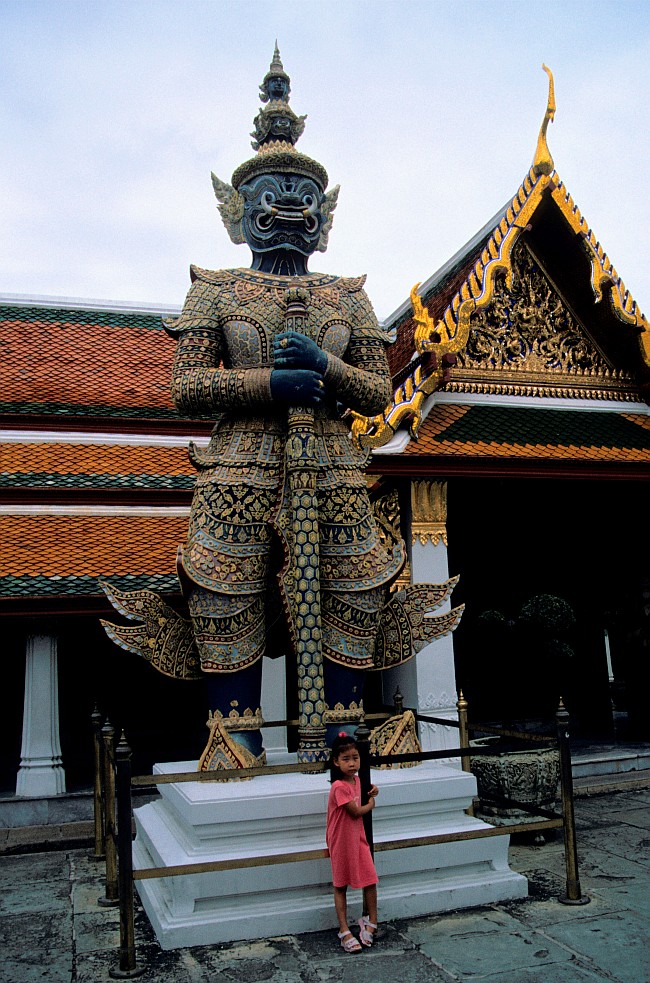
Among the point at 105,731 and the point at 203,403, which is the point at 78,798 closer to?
the point at 105,731

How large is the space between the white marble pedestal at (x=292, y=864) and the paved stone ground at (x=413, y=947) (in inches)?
3.4

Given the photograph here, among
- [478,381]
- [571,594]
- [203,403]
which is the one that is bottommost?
[571,594]

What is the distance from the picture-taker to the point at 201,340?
498cm

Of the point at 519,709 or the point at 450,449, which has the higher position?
the point at 450,449

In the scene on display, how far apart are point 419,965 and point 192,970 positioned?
96 cm

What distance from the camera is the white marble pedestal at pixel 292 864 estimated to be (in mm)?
3961

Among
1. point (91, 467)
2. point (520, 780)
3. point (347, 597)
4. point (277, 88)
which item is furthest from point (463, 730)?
point (91, 467)

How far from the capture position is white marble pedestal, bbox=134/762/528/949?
13.0ft

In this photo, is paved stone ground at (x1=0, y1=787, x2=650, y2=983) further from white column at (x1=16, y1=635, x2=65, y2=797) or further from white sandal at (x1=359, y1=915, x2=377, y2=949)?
white column at (x1=16, y1=635, x2=65, y2=797)

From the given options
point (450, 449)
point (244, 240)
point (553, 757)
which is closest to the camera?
point (244, 240)

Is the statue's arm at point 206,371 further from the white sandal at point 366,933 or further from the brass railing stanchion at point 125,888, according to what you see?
the white sandal at point 366,933

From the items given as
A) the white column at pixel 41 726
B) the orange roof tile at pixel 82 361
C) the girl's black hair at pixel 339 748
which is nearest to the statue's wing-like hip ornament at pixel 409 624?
the girl's black hair at pixel 339 748

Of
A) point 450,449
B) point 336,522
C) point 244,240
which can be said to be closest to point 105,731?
point 336,522

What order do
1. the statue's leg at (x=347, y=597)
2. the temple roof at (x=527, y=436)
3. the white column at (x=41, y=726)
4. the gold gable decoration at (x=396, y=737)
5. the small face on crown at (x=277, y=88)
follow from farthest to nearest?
the temple roof at (x=527, y=436) < the white column at (x=41, y=726) < the small face on crown at (x=277, y=88) < the statue's leg at (x=347, y=597) < the gold gable decoration at (x=396, y=737)
